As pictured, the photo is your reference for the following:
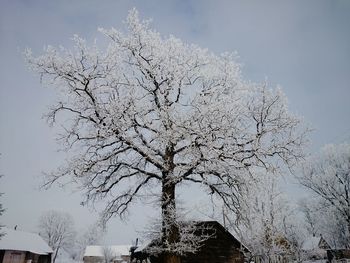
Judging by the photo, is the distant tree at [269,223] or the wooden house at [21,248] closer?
the distant tree at [269,223]

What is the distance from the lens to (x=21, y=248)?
3516 cm

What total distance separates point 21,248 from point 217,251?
27106 millimetres

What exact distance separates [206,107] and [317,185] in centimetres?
2137

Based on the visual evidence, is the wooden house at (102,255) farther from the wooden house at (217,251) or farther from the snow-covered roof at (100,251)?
the wooden house at (217,251)

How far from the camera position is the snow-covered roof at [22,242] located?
34.3m

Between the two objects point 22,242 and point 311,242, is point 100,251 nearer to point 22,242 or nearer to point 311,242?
point 22,242

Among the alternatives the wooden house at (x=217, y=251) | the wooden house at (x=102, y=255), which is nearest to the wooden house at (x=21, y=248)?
the wooden house at (x=217, y=251)

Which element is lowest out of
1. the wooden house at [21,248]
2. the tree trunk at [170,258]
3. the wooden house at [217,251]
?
the tree trunk at [170,258]

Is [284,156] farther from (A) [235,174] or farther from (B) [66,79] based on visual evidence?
(B) [66,79]

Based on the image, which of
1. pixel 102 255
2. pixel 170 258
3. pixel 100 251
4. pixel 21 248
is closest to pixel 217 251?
pixel 170 258

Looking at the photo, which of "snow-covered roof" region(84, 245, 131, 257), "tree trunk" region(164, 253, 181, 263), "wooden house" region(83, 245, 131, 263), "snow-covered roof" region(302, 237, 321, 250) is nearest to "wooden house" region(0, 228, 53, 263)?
"tree trunk" region(164, 253, 181, 263)

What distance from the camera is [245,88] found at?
14.1 m

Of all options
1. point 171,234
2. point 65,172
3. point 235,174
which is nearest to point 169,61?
point 235,174

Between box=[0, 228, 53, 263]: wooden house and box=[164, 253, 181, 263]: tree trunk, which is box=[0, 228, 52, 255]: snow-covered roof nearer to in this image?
box=[0, 228, 53, 263]: wooden house
